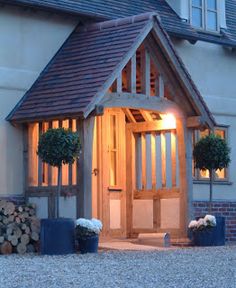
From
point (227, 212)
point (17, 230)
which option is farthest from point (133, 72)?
point (227, 212)

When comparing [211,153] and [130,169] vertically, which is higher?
[211,153]

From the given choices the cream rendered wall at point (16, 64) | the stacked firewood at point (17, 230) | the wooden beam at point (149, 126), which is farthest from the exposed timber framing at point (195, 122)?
the stacked firewood at point (17, 230)

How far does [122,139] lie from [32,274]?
25.9ft

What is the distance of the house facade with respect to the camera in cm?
1622

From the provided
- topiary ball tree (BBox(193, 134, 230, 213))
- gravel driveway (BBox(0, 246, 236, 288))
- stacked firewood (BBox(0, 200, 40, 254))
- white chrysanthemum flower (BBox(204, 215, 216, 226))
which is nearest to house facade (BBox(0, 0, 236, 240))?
topiary ball tree (BBox(193, 134, 230, 213))

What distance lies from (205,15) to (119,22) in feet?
15.7

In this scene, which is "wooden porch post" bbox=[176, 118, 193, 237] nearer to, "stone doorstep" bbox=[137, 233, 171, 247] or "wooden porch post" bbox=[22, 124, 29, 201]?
"stone doorstep" bbox=[137, 233, 171, 247]

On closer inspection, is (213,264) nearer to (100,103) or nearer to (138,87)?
(100,103)

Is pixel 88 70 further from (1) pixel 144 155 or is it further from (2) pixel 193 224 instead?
(2) pixel 193 224

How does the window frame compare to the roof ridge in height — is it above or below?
below

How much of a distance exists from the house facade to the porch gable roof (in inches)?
1.0

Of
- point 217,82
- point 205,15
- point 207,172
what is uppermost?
point 205,15

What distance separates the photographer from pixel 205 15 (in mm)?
21578

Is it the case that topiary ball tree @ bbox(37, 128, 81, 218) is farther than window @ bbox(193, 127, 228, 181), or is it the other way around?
window @ bbox(193, 127, 228, 181)
